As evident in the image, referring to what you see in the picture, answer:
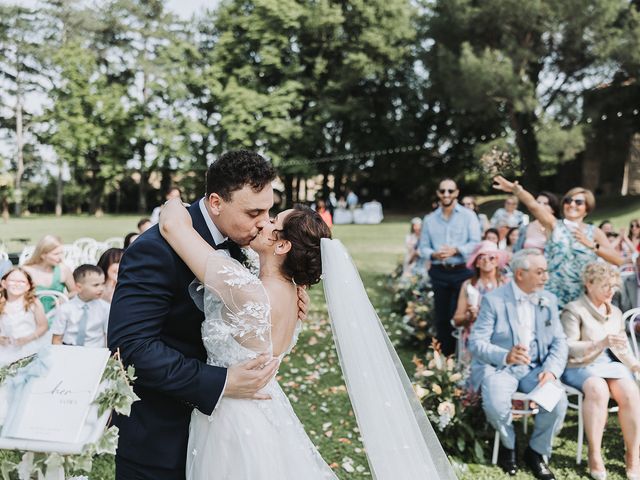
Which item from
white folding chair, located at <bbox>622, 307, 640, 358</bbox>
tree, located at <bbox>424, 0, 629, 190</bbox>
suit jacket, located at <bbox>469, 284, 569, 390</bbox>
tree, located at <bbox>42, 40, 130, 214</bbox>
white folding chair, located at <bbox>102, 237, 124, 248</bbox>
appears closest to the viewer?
suit jacket, located at <bbox>469, 284, 569, 390</bbox>

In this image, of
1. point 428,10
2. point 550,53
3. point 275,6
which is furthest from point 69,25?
point 550,53

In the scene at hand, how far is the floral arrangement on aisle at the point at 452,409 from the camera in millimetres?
4414

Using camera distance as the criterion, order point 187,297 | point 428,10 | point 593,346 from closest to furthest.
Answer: point 187,297
point 593,346
point 428,10

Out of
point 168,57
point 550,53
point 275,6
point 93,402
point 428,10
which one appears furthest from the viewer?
point 168,57

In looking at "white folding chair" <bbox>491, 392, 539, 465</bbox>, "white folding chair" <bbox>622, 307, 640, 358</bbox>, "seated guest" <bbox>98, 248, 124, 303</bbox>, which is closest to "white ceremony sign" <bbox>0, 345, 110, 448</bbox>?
"white folding chair" <bbox>491, 392, 539, 465</bbox>

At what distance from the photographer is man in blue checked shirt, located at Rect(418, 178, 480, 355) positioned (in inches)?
253

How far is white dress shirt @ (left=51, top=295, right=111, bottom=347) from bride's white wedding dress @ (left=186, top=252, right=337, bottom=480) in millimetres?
2890

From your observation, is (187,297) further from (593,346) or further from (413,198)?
(413,198)

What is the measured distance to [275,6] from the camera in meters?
33.2

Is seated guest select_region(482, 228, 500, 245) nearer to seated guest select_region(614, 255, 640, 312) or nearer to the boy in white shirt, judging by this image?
seated guest select_region(614, 255, 640, 312)

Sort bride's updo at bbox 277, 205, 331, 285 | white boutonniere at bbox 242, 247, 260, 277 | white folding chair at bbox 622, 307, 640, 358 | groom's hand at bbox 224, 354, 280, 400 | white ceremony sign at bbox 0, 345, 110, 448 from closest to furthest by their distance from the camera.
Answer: white ceremony sign at bbox 0, 345, 110, 448 < groom's hand at bbox 224, 354, 280, 400 < bride's updo at bbox 277, 205, 331, 285 < white boutonniere at bbox 242, 247, 260, 277 < white folding chair at bbox 622, 307, 640, 358

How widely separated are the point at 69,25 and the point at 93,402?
142ft

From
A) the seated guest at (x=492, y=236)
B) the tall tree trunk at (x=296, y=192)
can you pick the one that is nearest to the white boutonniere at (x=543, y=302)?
the seated guest at (x=492, y=236)

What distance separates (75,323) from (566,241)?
166 inches
